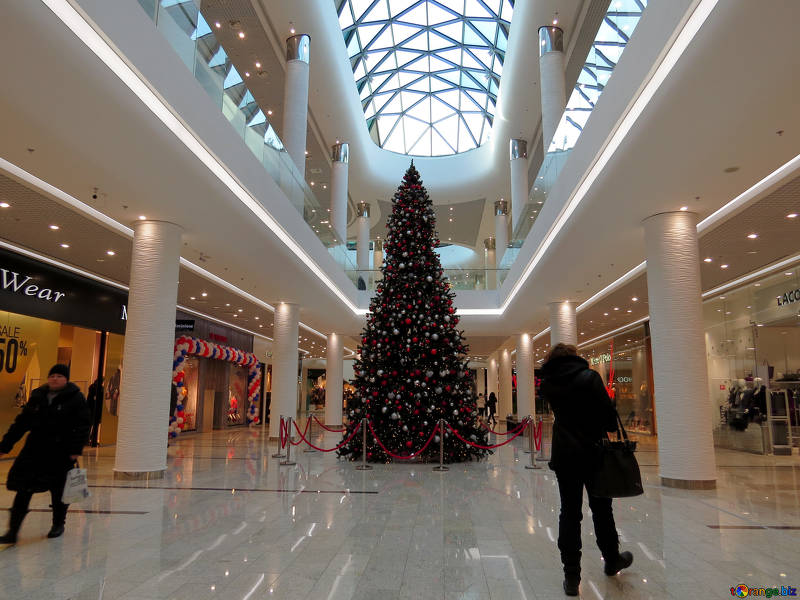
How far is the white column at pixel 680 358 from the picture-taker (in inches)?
321

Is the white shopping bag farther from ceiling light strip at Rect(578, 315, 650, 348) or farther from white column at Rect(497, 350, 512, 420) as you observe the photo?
white column at Rect(497, 350, 512, 420)

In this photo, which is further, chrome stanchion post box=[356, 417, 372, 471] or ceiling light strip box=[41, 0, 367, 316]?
chrome stanchion post box=[356, 417, 372, 471]

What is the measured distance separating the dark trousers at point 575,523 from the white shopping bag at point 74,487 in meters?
4.18

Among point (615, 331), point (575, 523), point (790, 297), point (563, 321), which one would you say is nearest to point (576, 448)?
point (575, 523)

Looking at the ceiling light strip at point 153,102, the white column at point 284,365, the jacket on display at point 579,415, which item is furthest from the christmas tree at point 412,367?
the jacket on display at point 579,415

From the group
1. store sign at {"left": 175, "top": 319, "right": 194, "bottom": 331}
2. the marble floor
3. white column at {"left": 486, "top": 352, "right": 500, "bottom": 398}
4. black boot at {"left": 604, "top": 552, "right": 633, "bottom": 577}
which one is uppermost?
store sign at {"left": 175, "top": 319, "right": 194, "bottom": 331}

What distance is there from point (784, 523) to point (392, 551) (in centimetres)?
426

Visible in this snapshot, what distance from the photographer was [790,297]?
12664mm

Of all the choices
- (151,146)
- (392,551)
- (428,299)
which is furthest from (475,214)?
(392,551)

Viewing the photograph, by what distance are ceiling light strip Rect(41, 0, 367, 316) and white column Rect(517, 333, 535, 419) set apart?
14001 millimetres

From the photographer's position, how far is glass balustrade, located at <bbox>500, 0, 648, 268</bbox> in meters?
6.92

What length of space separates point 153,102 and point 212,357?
15188 mm

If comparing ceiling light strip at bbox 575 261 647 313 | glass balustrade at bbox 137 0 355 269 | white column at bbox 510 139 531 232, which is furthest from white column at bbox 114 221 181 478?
white column at bbox 510 139 531 232

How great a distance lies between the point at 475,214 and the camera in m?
29.7
